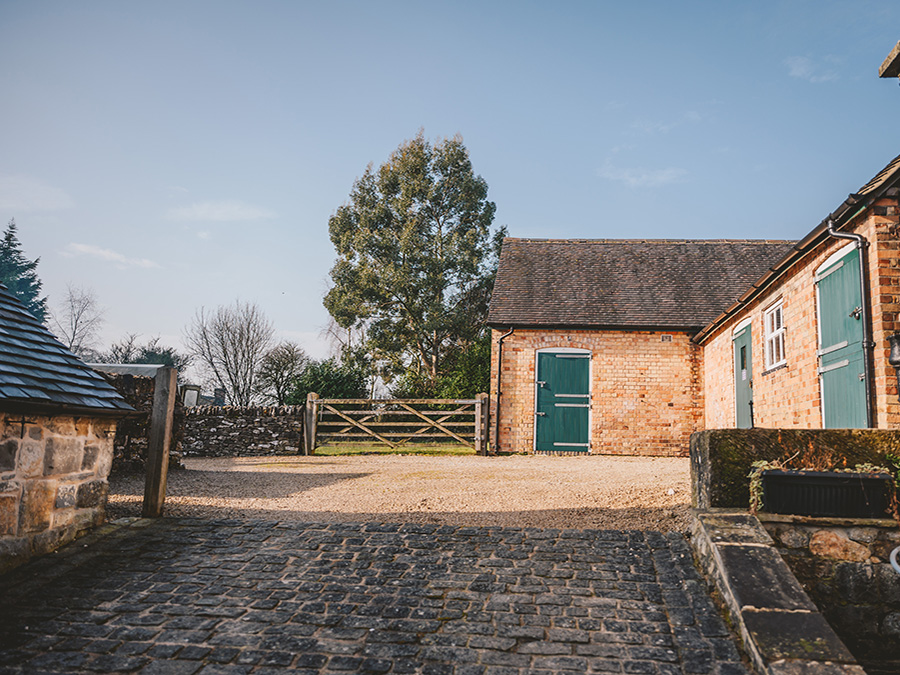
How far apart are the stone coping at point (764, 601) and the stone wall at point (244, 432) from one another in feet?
35.5

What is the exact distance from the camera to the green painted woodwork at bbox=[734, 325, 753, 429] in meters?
10.6

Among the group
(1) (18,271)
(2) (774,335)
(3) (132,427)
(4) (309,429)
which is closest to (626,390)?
(2) (774,335)

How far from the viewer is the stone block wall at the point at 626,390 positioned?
13.9m

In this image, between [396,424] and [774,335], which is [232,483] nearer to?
[396,424]

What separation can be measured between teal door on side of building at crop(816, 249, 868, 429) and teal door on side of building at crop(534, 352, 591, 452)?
677cm

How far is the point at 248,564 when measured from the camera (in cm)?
469

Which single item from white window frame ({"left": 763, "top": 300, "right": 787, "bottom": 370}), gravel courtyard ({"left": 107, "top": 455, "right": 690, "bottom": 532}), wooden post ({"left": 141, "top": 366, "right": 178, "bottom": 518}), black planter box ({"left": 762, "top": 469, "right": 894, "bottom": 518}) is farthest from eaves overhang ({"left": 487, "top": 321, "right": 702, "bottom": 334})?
black planter box ({"left": 762, "top": 469, "right": 894, "bottom": 518})

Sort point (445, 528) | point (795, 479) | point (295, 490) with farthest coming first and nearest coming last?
point (295, 490), point (445, 528), point (795, 479)

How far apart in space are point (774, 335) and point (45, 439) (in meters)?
9.61

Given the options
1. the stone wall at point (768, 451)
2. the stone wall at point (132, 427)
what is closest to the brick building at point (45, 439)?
the stone wall at point (132, 427)

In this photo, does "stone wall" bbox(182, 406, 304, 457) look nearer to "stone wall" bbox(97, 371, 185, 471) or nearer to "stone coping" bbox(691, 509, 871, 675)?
"stone wall" bbox(97, 371, 185, 471)

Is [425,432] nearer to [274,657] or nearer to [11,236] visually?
[274,657]

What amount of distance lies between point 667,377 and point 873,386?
7.79 m

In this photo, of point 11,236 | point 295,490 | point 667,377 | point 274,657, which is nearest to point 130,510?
point 295,490
